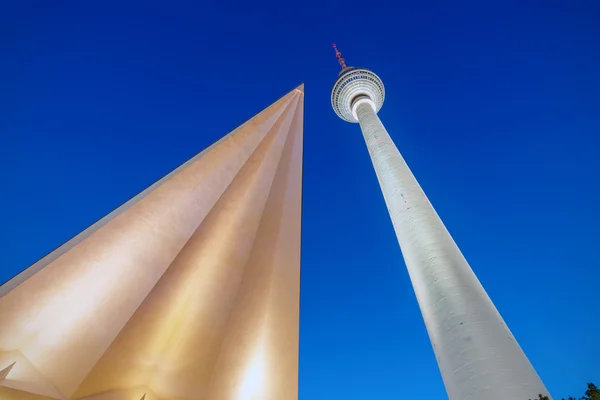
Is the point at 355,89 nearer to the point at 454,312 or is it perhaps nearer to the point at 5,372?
the point at 454,312

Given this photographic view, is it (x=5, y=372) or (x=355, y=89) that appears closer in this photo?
(x=5, y=372)

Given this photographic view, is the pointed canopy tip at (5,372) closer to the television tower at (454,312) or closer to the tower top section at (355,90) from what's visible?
the television tower at (454,312)

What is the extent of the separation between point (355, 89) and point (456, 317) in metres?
24.3

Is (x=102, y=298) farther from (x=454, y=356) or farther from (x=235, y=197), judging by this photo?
(x=454, y=356)

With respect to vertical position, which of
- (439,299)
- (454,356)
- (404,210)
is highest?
(404,210)

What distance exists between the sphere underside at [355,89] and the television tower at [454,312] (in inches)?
518

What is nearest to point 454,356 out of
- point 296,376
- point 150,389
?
point 296,376

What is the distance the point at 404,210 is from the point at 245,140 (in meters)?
9.94

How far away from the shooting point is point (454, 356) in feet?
34.8

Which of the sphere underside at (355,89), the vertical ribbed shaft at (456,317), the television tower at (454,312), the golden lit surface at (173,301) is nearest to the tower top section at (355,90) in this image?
the sphere underside at (355,89)

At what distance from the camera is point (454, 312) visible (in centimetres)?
1152

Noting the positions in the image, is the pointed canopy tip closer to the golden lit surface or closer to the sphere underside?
the golden lit surface

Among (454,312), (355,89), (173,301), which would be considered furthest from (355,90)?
(173,301)

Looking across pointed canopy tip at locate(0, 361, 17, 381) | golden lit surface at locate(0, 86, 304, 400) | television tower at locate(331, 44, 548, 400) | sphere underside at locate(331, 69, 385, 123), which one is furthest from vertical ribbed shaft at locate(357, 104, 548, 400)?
sphere underside at locate(331, 69, 385, 123)
